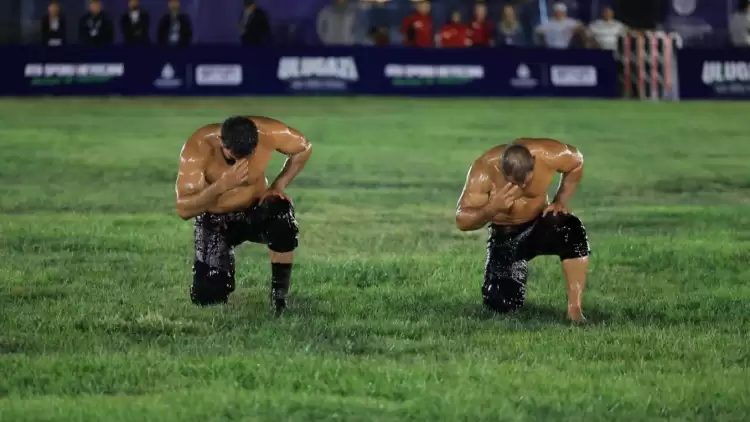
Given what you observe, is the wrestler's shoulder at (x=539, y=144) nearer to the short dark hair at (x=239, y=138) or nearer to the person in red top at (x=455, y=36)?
the short dark hair at (x=239, y=138)

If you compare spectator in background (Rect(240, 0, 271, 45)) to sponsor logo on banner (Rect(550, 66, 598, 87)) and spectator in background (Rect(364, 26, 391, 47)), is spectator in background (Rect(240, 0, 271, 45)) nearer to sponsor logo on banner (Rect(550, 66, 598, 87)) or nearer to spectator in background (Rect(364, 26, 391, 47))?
spectator in background (Rect(364, 26, 391, 47))

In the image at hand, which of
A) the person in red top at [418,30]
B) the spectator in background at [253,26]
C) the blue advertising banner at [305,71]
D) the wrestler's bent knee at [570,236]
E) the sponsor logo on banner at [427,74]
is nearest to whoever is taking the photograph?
the wrestler's bent knee at [570,236]

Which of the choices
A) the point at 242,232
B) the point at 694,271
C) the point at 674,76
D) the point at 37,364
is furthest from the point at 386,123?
the point at 37,364

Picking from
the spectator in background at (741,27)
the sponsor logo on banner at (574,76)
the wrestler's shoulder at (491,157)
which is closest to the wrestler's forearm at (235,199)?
the wrestler's shoulder at (491,157)

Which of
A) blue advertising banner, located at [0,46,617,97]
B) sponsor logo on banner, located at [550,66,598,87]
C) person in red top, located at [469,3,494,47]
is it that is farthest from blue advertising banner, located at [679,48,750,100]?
person in red top, located at [469,3,494,47]

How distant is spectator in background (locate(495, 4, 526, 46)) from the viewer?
30969mm

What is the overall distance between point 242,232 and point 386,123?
629 inches

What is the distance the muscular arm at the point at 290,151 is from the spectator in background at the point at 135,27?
21787mm

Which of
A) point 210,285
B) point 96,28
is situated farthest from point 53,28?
point 210,285

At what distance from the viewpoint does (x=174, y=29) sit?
2895cm

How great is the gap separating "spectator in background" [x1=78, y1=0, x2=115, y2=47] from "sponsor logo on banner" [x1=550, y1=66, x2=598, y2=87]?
997cm

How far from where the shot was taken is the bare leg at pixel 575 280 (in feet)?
23.7

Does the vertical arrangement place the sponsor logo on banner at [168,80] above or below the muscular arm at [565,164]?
below

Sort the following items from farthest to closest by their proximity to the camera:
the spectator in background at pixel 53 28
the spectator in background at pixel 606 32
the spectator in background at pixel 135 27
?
the spectator in background at pixel 606 32 < the spectator in background at pixel 135 27 < the spectator in background at pixel 53 28
